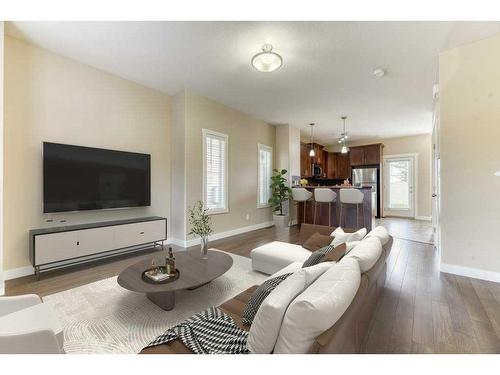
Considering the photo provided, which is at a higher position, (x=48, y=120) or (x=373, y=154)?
(x=373, y=154)

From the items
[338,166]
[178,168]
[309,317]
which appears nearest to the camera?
[309,317]

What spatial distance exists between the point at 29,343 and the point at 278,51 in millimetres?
3478

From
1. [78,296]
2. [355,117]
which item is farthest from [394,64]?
[78,296]

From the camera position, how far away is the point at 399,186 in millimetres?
8055

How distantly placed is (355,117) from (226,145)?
3.44 meters

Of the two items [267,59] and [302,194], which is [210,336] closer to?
[267,59]

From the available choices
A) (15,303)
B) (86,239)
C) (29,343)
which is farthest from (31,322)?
(86,239)

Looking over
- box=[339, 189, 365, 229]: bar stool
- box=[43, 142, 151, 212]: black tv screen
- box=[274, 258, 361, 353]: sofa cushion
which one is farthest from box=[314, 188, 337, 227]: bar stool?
box=[274, 258, 361, 353]: sofa cushion

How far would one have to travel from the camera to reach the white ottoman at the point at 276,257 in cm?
268

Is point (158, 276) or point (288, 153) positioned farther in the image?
point (288, 153)

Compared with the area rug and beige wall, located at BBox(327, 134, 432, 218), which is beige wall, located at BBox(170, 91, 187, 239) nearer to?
the area rug

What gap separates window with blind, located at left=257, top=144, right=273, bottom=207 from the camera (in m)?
6.34
